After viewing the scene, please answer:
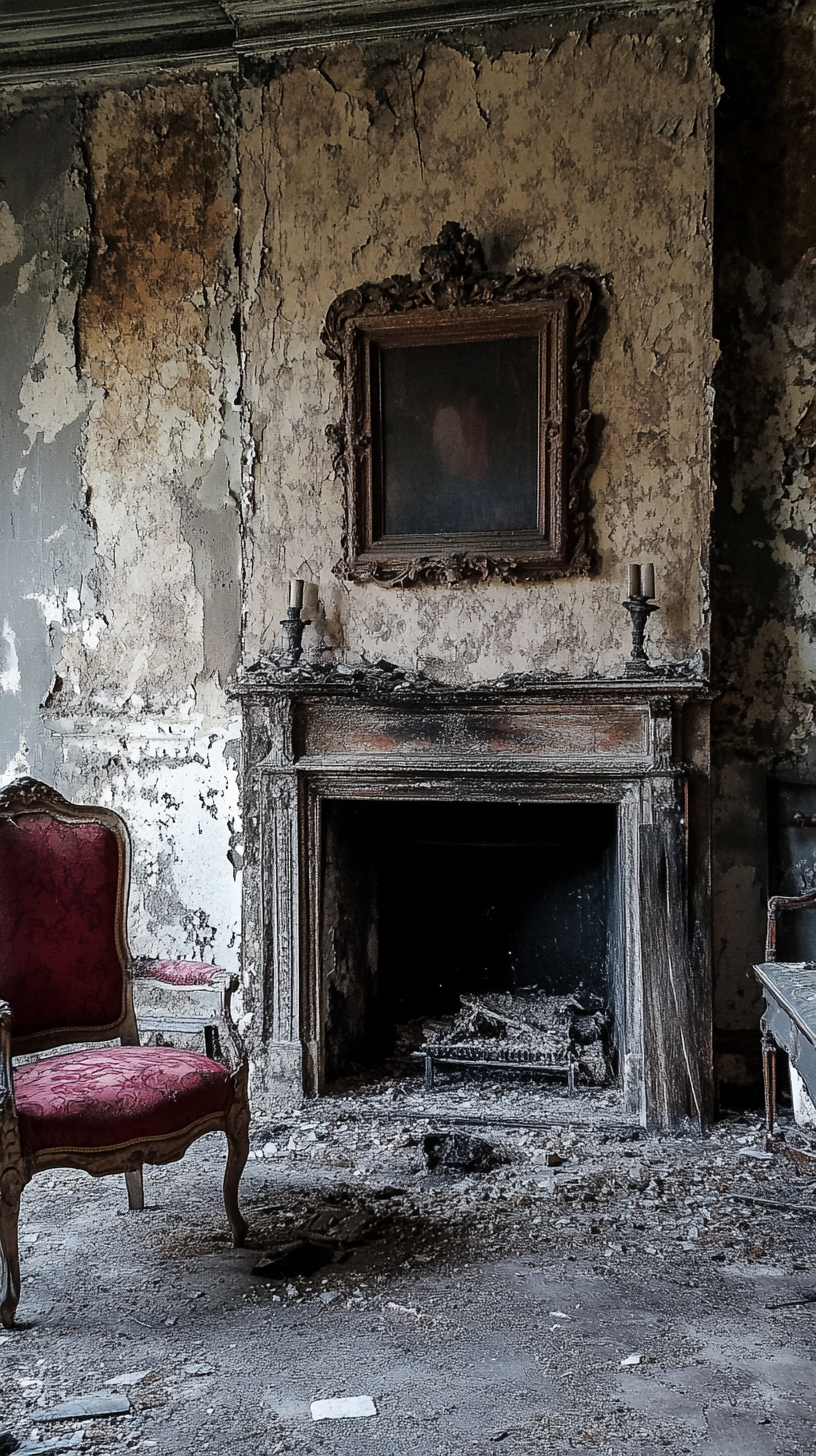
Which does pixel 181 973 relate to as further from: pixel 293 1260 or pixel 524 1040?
pixel 524 1040

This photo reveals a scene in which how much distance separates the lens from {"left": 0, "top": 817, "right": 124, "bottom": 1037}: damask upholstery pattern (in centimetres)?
276

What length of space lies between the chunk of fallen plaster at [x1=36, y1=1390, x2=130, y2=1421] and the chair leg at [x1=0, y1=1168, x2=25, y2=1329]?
0.35 m

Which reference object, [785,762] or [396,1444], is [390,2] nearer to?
[785,762]

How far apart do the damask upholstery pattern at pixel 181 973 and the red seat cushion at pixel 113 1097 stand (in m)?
0.32

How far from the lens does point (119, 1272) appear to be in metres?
2.59

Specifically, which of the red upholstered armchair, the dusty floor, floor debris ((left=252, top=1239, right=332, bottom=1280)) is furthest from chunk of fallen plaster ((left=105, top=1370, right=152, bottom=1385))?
floor debris ((left=252, top=1239, right=332, bottom=1280))

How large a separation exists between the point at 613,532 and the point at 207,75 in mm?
2361

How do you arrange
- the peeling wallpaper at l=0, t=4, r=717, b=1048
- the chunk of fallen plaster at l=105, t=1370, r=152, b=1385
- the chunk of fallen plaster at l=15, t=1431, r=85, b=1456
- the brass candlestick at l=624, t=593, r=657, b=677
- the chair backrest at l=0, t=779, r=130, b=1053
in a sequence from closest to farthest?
the chunk of fallen plaster at l=15, t=1431, r=85, b=1456
the chunk of fallen plaster at l=105, t=1370, r=152, b=1385
the chair backrest at l=0, t=779, r=130, b=1053
the brass candlestick at l=624, t=593, r=657, b=677
the peeling wallpaper at l=0, t=4, r=717, b=1048

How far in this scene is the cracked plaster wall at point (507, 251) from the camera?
3.47 m

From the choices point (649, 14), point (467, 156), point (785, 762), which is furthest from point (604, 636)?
point (649, 14)

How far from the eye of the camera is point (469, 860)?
165 inches

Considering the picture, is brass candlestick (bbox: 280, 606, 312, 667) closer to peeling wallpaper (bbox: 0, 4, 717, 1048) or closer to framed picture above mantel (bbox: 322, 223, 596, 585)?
peeling wallpaper (bbox: 0, 4, 717, 1048)

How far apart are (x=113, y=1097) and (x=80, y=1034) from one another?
455 millimetres

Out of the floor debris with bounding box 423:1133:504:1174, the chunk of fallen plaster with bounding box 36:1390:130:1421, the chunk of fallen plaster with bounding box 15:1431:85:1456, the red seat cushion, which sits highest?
the red seat cushion
